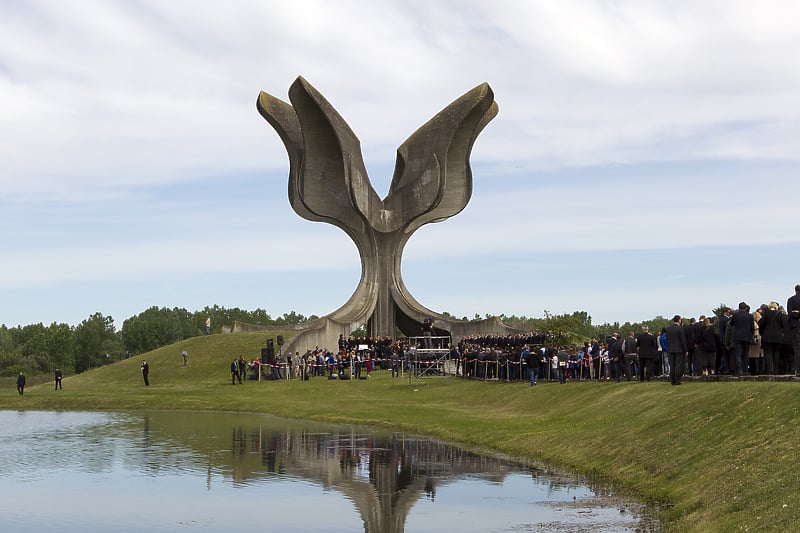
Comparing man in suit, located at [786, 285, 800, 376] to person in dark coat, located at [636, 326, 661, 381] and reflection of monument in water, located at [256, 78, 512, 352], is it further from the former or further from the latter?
reflection of monument in water, located at [256, 78, 512, 352]

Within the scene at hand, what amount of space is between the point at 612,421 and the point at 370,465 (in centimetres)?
473

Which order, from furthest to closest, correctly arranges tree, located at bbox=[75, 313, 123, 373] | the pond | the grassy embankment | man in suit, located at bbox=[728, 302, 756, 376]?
tree, located at bbox=[75, 313, 123, 373]
man in suit, located at bbox=[728, 302, 756, 376]
the pond
the grassy embankment

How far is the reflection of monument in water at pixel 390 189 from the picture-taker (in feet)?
181

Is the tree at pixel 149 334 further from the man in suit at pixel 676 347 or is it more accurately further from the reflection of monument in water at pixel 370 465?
the man in suit at pixel 676 347

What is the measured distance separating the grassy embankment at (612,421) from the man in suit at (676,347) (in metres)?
0.57

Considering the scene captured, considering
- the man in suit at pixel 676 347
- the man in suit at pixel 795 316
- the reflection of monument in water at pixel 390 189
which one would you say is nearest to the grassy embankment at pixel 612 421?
the man in suit at pixel 676 347

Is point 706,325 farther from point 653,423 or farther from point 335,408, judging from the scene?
point 335,408

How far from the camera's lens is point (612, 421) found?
64.8 ft

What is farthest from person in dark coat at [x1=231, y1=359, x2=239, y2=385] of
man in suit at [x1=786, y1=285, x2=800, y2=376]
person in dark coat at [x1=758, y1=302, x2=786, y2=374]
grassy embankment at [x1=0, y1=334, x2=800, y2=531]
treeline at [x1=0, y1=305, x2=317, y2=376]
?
treeline at [x1=0, y1=305, x2=317, y2=376]

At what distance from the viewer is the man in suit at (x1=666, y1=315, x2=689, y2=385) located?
21.1m

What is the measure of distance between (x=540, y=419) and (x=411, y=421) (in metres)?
4.22

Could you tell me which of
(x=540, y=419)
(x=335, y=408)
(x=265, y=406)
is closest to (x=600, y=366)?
(x=540, y=419)

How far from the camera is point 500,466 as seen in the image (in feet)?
61.8

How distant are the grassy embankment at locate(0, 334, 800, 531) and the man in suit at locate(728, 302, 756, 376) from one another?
38.7 inches
